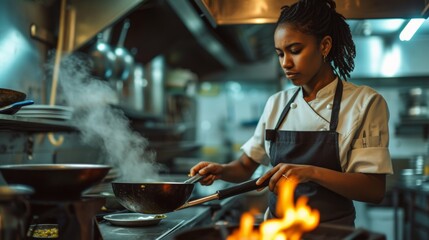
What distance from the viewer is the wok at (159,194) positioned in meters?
1.77

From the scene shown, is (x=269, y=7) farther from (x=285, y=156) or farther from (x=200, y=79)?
(x=200, y=79)

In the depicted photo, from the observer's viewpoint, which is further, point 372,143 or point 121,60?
point 121,60

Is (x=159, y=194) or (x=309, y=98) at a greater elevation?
(x=309, y=98)

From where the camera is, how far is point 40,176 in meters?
1.30

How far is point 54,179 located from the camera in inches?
51.6

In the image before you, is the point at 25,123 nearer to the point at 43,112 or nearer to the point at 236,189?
the point at 43,112

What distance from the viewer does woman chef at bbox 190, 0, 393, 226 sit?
73.3 inches

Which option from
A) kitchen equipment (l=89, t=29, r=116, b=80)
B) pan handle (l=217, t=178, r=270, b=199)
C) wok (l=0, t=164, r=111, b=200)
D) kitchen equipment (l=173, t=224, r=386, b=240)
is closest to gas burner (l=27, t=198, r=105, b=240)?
wok (l=0, t=164, r=111, b=200)

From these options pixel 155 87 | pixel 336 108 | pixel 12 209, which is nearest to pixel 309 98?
pixel 336 108

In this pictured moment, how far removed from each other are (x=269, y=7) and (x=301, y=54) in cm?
53

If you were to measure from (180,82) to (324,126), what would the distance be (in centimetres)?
483

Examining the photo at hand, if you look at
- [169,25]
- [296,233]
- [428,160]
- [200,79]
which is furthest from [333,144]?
[200,79]

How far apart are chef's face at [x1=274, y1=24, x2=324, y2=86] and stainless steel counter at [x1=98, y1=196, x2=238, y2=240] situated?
0.73 meters

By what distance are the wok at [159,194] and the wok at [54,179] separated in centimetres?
41
